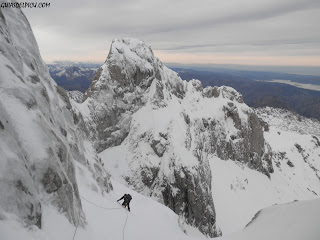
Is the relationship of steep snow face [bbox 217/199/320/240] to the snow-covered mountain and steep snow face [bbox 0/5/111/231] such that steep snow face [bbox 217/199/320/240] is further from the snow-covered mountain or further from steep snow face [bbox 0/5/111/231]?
steep snow face [bbox 0/5/111/231]

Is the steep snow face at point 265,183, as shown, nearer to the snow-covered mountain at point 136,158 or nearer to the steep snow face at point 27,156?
the snow-covered mountain at point 136,158

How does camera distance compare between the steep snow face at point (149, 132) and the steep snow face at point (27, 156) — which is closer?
the steep snow face at point (27, 156)

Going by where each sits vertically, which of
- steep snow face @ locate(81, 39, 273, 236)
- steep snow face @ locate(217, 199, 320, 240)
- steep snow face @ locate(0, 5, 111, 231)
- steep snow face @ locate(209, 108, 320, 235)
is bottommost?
steep snow face @ locate(209, 108, 320, 235)

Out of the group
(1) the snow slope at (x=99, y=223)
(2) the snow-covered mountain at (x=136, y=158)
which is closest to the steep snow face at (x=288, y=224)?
(2) the snow-covered mountain at (x=136, y=158)

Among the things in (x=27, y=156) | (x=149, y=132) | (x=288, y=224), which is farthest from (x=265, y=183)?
(x=27, y=156)

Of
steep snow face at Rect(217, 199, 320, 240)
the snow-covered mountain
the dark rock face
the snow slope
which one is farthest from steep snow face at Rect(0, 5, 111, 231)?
the dark rock face

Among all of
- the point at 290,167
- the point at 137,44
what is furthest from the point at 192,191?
the point at 290,167

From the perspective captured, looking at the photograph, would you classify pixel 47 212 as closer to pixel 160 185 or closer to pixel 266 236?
pixel 266 236
